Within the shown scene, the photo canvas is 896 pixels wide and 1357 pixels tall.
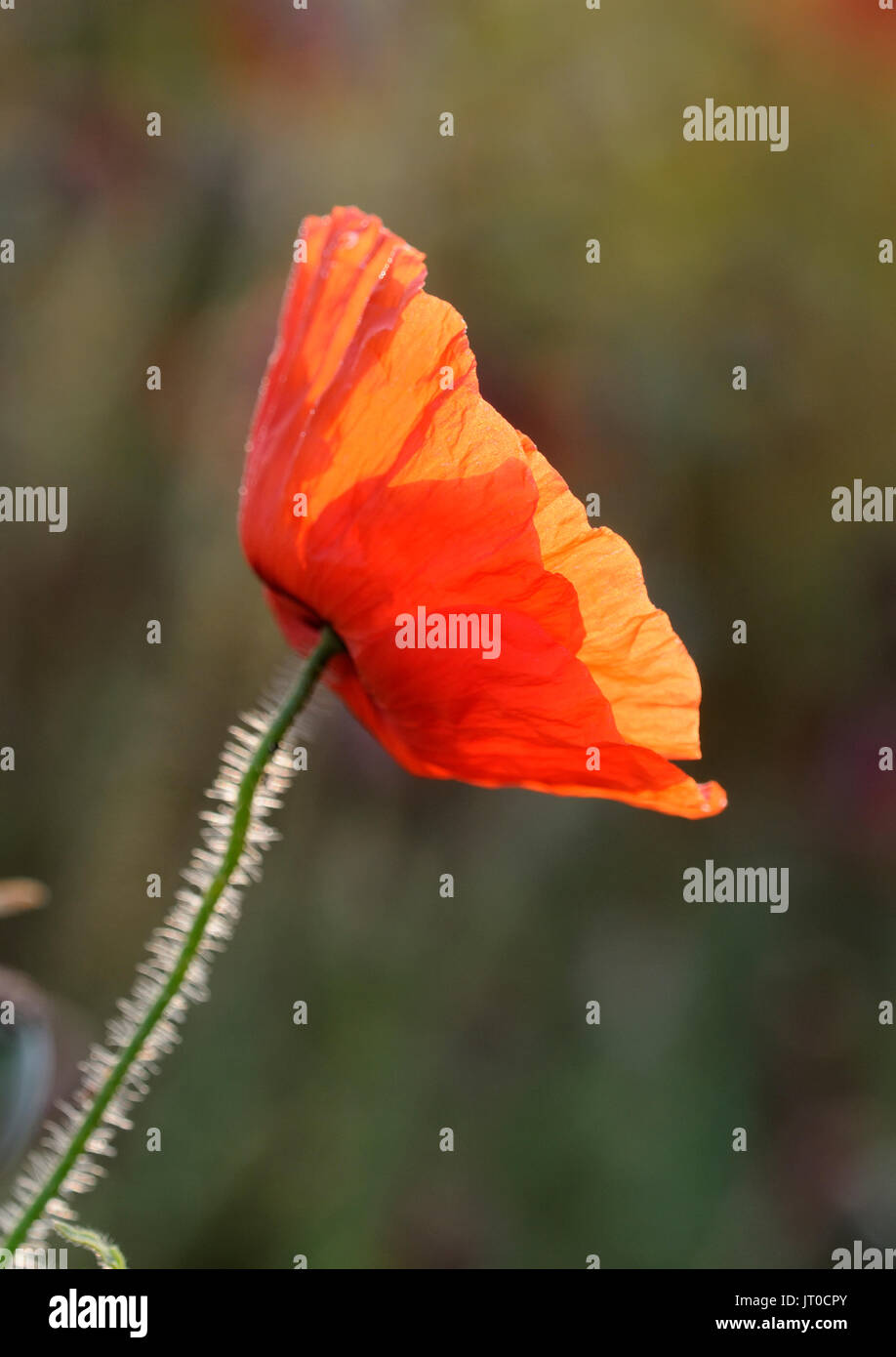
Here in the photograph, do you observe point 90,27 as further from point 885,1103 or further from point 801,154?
point 885,1103

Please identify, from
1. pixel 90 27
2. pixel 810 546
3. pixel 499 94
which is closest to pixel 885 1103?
pixel 810 546
